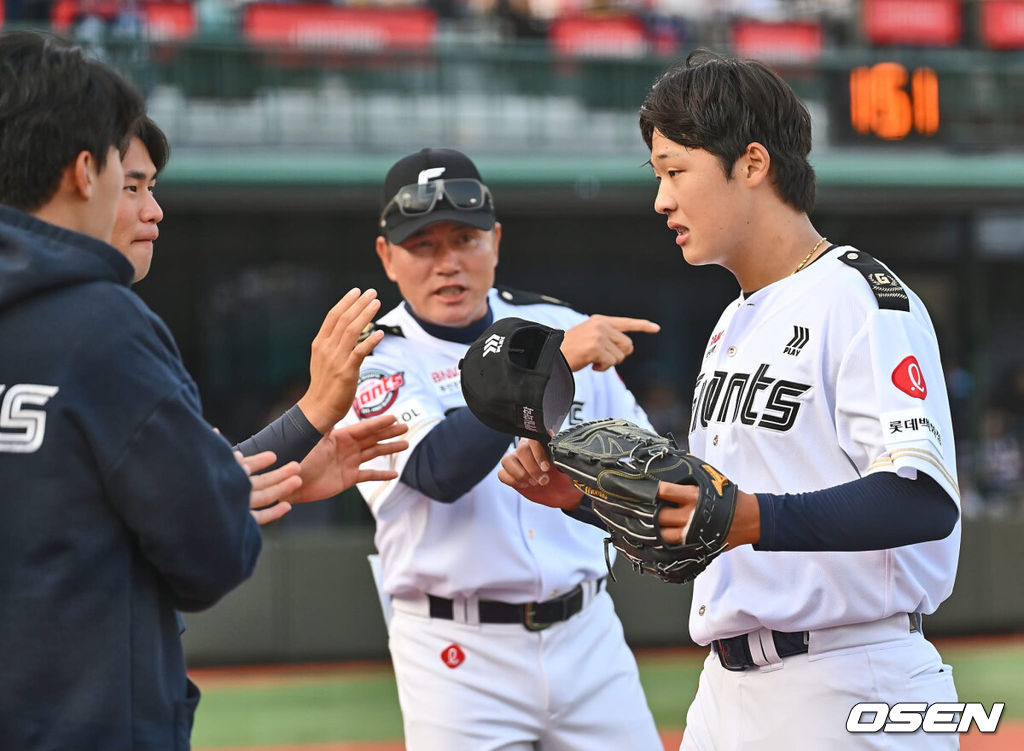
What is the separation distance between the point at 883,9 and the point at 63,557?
37.7ft

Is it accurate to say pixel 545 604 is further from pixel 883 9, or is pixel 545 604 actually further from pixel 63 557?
pixel 883 9

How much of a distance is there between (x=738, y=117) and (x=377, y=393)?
1.33 m

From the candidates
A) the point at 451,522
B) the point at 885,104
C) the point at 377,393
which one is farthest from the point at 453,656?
the point at 885,104

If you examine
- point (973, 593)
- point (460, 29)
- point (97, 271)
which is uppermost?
point (460, 29)

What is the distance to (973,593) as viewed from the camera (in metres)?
9.98

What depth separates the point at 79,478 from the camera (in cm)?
200

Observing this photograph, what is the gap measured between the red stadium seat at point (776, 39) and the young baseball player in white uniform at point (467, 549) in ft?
29.1

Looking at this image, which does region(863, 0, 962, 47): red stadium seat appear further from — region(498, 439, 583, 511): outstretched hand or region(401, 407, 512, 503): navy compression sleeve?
region(498, 439, 583, 511): outstretched hand

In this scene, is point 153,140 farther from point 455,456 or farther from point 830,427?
point 830,427

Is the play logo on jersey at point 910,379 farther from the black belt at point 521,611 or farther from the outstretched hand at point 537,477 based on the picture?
the black belt at point 521,611

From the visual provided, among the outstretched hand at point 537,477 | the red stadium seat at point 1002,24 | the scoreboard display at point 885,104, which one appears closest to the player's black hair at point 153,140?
the outstretched hand at point 537,477

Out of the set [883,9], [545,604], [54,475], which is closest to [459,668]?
[545,604]

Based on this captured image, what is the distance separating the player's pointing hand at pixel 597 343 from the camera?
3.10 m

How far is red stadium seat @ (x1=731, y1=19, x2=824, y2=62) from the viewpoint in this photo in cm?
1199
